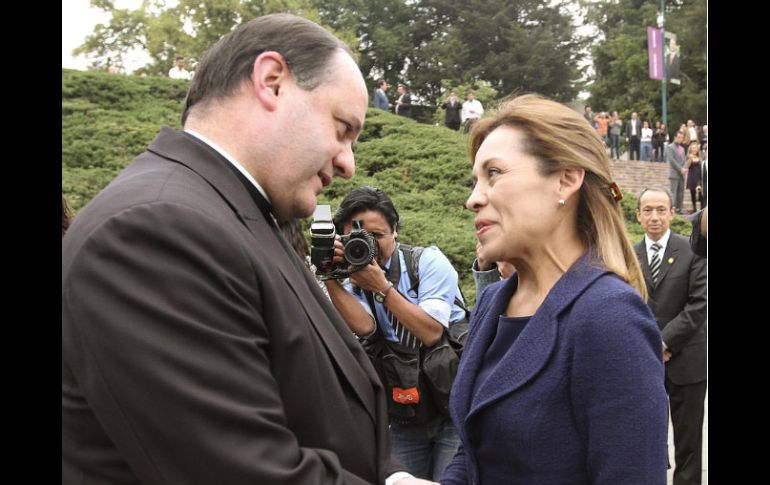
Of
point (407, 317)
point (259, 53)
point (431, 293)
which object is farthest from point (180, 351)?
point (431, 293)

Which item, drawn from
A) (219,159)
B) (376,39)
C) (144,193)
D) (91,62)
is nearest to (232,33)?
(219,159)

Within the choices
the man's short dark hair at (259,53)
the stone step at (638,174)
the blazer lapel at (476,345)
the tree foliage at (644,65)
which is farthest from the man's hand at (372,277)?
the tree foliage at (644,65)

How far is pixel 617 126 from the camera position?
1038 inches

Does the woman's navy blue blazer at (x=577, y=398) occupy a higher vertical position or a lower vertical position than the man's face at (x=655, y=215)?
higher

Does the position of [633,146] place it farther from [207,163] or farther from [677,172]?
[207,163]

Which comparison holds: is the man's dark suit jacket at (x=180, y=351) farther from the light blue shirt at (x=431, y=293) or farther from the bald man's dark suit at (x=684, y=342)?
the bald man's dark suit at (x=684, y=342)

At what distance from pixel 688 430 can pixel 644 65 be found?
1595 inches

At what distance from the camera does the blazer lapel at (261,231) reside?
173 centimetres

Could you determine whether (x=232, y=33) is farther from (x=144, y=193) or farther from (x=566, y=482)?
(x=566, y=482)

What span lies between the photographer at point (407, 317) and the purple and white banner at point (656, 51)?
28109mm

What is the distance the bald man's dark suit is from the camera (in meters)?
5.71

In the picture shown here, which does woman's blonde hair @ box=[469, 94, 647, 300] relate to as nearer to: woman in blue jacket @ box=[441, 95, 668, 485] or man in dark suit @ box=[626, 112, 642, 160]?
woman in blue jacket @ box=[441, 95, 668, 485]

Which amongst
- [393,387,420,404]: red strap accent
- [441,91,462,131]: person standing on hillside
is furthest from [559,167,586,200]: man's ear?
[441,91,462,131]: person standing on hillside
